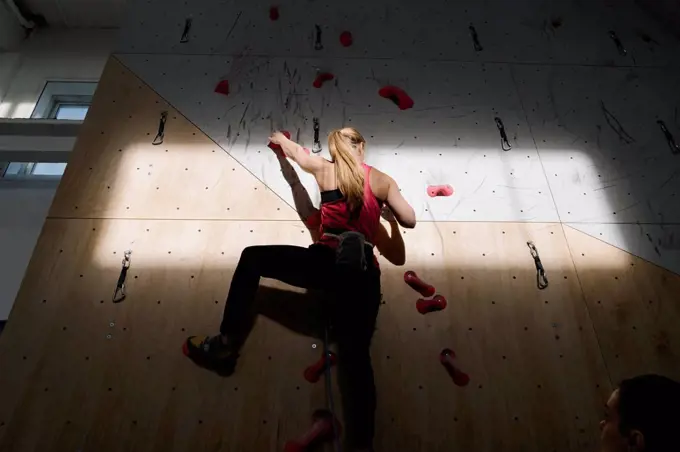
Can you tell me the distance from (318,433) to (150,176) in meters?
1.33

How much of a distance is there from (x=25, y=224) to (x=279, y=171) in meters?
1.68

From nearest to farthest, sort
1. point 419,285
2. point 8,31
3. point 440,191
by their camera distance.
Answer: point 419,285
point 440,191
point 8,31

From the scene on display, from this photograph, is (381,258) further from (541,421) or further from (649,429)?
(649,429)

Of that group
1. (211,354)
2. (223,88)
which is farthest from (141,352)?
(223,88)

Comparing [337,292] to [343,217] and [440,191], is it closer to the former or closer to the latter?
[343,217]

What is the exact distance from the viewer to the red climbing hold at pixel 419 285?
6.44ft

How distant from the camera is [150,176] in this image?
87.1 inches

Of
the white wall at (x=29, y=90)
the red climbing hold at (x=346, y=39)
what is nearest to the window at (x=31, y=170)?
the white wall at (x=29, y=90)

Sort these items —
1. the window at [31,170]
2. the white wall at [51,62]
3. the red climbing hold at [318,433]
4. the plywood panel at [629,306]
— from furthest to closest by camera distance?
the white wall at [51,62] < the window at [31,170] < the plywood panel at [629,306] < the red climbing hold at [318,433]

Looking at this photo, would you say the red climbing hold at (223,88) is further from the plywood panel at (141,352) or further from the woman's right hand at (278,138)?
the plywood panel at (141,352)

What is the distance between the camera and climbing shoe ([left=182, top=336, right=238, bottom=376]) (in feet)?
5.65

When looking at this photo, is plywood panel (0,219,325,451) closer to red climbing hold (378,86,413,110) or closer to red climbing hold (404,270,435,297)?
red climbing hold (404,270,435,297)

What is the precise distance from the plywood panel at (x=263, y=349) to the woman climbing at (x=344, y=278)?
11 cm

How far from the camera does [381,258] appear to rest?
2.04 meters
